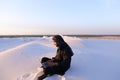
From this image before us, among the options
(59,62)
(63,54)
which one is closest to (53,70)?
(59,62)

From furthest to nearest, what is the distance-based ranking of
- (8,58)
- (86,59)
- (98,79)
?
(8,58) < (86,59) < (98,79)

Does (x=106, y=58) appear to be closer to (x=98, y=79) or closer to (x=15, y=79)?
(x=98, y=79)

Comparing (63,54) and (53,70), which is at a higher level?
(63,54)

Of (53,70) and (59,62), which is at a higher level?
(59,62)

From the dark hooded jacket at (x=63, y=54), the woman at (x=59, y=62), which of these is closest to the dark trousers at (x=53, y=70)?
the woman at (x=59, y=62)

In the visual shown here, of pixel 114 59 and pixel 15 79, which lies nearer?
pixel 15 79

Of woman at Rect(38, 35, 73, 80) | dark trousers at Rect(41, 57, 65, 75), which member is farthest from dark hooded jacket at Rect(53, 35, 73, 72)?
dark trousers at Rect(41, 57, 65, 75)

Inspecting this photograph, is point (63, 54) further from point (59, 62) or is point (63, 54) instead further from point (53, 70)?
point (53, 70)

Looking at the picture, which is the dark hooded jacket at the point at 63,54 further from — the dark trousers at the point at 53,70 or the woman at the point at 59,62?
the dark trousers at the point at 53,70

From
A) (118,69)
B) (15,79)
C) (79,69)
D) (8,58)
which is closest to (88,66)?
(79,69)

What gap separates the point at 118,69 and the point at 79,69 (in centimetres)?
131

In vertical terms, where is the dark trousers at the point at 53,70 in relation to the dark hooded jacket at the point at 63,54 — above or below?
below

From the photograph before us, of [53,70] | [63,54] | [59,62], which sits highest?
[63,54]

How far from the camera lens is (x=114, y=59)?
32.1 ft
